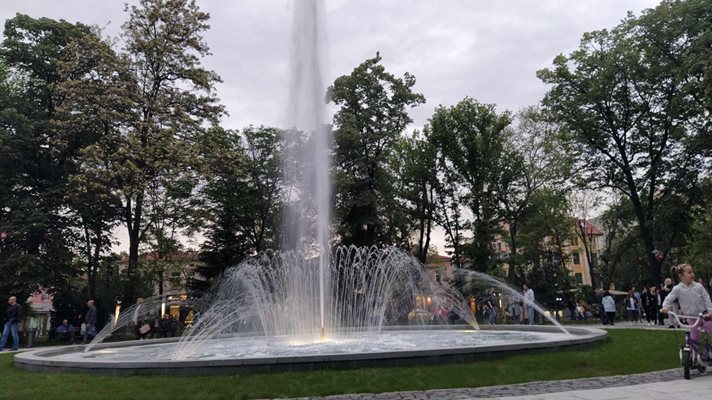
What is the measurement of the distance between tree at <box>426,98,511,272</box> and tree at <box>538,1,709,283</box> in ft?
19.5

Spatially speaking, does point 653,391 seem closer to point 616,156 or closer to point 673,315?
point 673,315

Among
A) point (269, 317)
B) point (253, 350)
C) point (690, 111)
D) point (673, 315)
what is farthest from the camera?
point (690, 111)

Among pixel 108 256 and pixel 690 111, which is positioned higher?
pixel 690 111

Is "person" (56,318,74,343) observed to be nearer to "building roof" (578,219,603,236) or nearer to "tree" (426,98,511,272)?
"tree" (426,98,511,272)

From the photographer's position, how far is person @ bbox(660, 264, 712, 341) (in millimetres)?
8609

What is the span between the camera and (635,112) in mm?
32312

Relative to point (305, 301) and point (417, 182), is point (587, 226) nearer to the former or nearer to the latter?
point (417, 182)

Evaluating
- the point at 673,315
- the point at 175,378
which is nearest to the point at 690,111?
the point at 673,315

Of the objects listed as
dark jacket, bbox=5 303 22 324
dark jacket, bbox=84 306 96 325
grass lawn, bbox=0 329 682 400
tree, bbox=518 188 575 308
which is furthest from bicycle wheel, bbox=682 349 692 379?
tree, bbox=518 188 575 308

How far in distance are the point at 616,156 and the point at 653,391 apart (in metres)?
29.1

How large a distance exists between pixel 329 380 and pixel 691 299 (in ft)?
20.2

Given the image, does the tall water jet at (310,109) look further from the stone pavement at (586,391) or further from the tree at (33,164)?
the tree at (33,164)

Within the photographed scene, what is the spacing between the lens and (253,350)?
13234 mm

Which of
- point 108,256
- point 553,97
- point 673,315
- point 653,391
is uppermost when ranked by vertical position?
point 553,97
